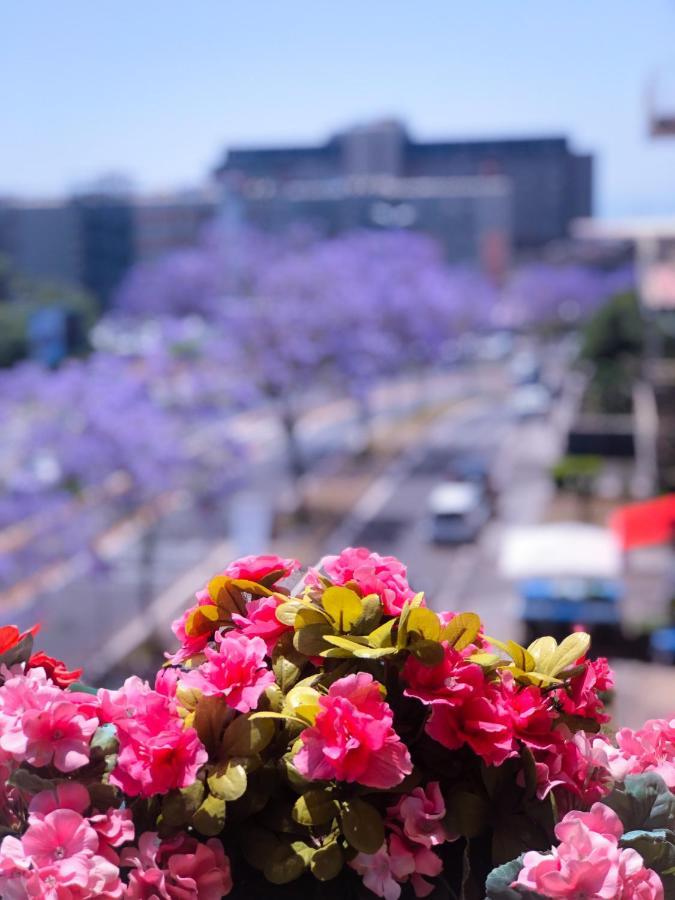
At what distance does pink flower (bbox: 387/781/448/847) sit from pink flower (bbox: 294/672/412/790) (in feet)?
0.14

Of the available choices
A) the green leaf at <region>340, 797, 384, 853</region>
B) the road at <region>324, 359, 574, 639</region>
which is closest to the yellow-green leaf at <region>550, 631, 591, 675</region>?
the green leaf at <region>340, 797, 384, 853</region>

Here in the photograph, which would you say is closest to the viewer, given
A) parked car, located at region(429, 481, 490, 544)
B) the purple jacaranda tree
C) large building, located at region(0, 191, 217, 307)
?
the purple jacaranda tree

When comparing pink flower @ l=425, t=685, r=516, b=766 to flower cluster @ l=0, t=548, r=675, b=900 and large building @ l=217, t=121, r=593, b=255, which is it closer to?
flower cluster @ l=0, t=548, r=675, b=900

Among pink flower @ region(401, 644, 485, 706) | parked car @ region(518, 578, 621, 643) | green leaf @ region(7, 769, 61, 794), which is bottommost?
parked car @ region(518, 578, 621, 643)

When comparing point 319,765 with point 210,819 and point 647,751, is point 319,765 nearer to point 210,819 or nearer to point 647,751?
point 210,819

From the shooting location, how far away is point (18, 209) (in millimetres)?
24922

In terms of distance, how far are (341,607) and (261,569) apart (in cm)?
15

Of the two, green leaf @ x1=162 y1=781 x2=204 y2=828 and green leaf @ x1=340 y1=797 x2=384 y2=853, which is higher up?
green leaf @ x1=162 y1=781 x2=204 y2=828

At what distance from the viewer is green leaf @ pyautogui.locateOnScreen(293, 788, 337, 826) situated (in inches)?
38.9

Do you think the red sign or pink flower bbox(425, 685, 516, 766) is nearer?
pink flower bbox(425, 685, 516, 766)

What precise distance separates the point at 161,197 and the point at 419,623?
2621 cm

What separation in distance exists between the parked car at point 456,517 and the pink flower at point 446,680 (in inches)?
555

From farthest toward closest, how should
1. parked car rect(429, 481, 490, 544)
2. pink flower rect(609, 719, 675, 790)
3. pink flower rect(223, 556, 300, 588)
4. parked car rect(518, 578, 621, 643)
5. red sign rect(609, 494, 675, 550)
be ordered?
parked car rect(429, 481, 490, 544) < red sign rect(609, 494, 675, 550) < parked car rect(518, 578, 621, 643) < pink flower rect(223, 556, 300, 588) < pink flower rect(609, 719, 675, 790)

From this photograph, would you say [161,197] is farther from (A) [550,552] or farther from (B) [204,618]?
(B) [204,618]
